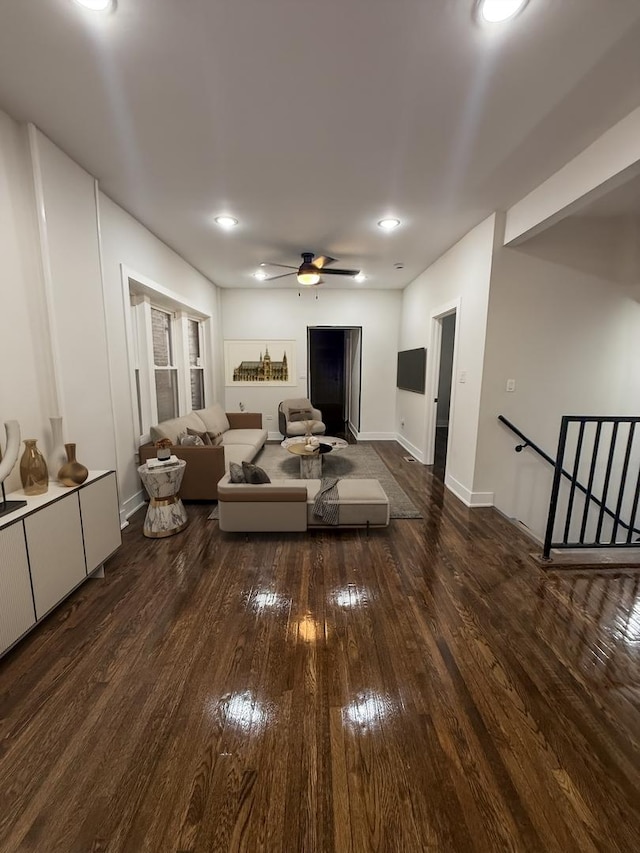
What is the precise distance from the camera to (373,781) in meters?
1.27

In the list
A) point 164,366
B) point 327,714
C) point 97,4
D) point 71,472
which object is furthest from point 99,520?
point 164,366

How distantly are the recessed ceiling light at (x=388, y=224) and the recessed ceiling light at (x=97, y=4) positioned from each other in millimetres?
2564

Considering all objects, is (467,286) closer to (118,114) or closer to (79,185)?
(118,114)

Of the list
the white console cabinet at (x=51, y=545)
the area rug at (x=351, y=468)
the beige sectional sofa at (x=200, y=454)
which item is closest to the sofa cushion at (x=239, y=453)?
the beige sectional sofa at (x=200, y=454)

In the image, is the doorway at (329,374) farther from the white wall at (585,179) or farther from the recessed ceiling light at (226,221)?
the white wall at (585,179)

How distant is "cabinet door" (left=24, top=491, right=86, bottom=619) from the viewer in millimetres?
1880

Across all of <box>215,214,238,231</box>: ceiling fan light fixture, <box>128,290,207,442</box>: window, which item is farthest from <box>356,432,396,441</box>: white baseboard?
<box>215,214,238,231</box>: ceiling fan light fixture

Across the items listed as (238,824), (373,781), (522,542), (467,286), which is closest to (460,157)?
(467,286)

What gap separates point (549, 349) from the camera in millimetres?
3561

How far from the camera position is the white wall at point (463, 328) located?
3.61 meters

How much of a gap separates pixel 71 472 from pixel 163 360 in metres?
2.70

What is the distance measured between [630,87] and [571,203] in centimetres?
73

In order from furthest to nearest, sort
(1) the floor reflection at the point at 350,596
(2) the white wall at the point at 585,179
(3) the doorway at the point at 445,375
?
(3) the doorway at the point at 445,375
(1) the floor reflection at the point at 350,596
(2) the white wall at the point at 585,179

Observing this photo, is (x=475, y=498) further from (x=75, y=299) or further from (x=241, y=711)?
(x=75, y=299)
